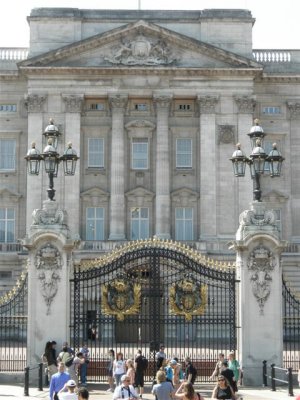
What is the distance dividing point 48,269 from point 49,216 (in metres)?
1.75

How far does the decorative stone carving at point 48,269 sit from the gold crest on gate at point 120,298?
5.42 feet

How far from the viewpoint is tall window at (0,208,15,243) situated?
61.1 m

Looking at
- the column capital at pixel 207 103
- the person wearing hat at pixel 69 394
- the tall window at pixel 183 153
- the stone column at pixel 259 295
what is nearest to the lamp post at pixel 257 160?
the stone column at pixel 259 295

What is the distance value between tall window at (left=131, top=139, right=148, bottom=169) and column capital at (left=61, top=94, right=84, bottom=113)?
4.20 m

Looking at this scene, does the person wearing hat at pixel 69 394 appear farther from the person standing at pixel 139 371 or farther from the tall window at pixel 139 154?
the tall window at pixel 139 154

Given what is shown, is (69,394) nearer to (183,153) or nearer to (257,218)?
(257,218)

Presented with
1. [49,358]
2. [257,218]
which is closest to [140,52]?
[257,218]

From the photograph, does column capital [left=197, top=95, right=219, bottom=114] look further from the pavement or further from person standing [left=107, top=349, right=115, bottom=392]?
person standing [left=107, top=349, right=115, bottom=392]

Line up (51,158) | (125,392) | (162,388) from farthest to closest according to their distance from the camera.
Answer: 1. (51,158)
2. (162,388)
3. (125,392)

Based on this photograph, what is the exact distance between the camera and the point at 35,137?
59.6 m

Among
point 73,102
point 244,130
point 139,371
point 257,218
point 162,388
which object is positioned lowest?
point 139,371

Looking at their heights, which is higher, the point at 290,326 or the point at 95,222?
the point at 95,222

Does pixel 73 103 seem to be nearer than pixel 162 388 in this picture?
No

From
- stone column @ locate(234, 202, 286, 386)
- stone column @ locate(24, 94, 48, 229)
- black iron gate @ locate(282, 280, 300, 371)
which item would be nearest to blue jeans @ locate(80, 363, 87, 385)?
stone column @ locate(234, 202, 286, 386)
